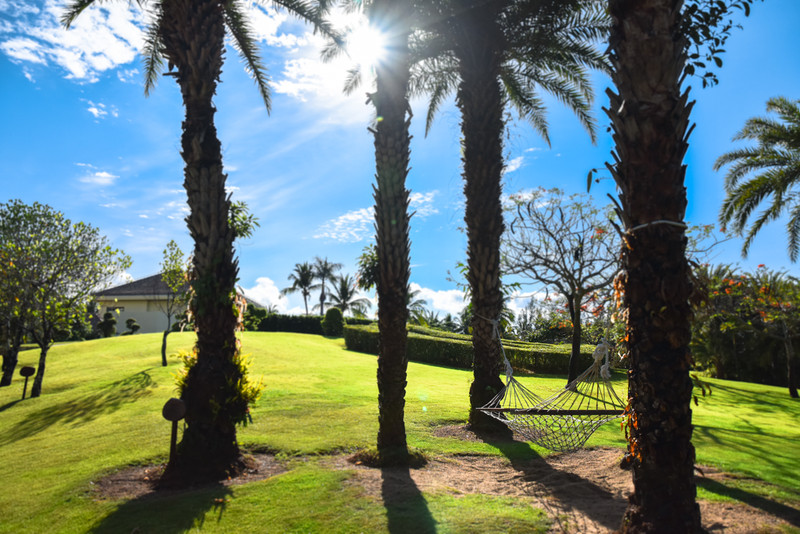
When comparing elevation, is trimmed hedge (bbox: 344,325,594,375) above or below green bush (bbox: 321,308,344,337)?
below

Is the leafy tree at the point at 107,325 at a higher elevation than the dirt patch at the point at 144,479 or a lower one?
higher

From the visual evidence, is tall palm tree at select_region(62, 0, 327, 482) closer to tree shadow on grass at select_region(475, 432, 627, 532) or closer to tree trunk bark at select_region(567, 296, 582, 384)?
tree shadow on grass at select_region(475, 432, 627, 532)

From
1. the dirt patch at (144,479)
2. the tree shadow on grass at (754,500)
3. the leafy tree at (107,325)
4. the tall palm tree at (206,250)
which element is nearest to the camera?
the tree shadow on grass at (754,500)

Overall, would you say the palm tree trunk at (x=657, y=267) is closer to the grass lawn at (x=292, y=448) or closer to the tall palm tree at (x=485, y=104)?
the grass lawn at (x=292, y=448)

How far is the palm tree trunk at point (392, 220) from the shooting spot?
7.51 meters

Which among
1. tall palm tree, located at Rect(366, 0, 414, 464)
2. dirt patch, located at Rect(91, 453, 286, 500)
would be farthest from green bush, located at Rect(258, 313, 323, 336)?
tall palm tree, located at Rect(366, 0, 414, 464)

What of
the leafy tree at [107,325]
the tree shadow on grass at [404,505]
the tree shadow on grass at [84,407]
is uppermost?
the leafy tree at [107,325]

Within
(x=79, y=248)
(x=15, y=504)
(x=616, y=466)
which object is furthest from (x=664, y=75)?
(x=79, y=248)

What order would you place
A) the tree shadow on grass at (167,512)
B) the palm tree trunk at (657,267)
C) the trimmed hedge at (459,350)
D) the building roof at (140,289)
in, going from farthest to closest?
the building roof at (140,289), the trimmed hedge at (459,350), the tree shadow on grass at (167,512), the palm tree trunk at (657,267)

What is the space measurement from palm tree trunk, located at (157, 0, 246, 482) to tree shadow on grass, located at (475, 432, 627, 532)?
4375mm

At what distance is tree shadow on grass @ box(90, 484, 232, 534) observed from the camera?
5141mm

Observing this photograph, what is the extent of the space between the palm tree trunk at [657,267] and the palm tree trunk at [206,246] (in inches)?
224

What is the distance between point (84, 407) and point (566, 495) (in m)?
12.0

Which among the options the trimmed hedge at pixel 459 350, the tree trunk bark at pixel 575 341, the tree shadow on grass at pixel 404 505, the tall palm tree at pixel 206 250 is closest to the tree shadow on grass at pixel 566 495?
the tree shadow on grass at pixel 404 505
